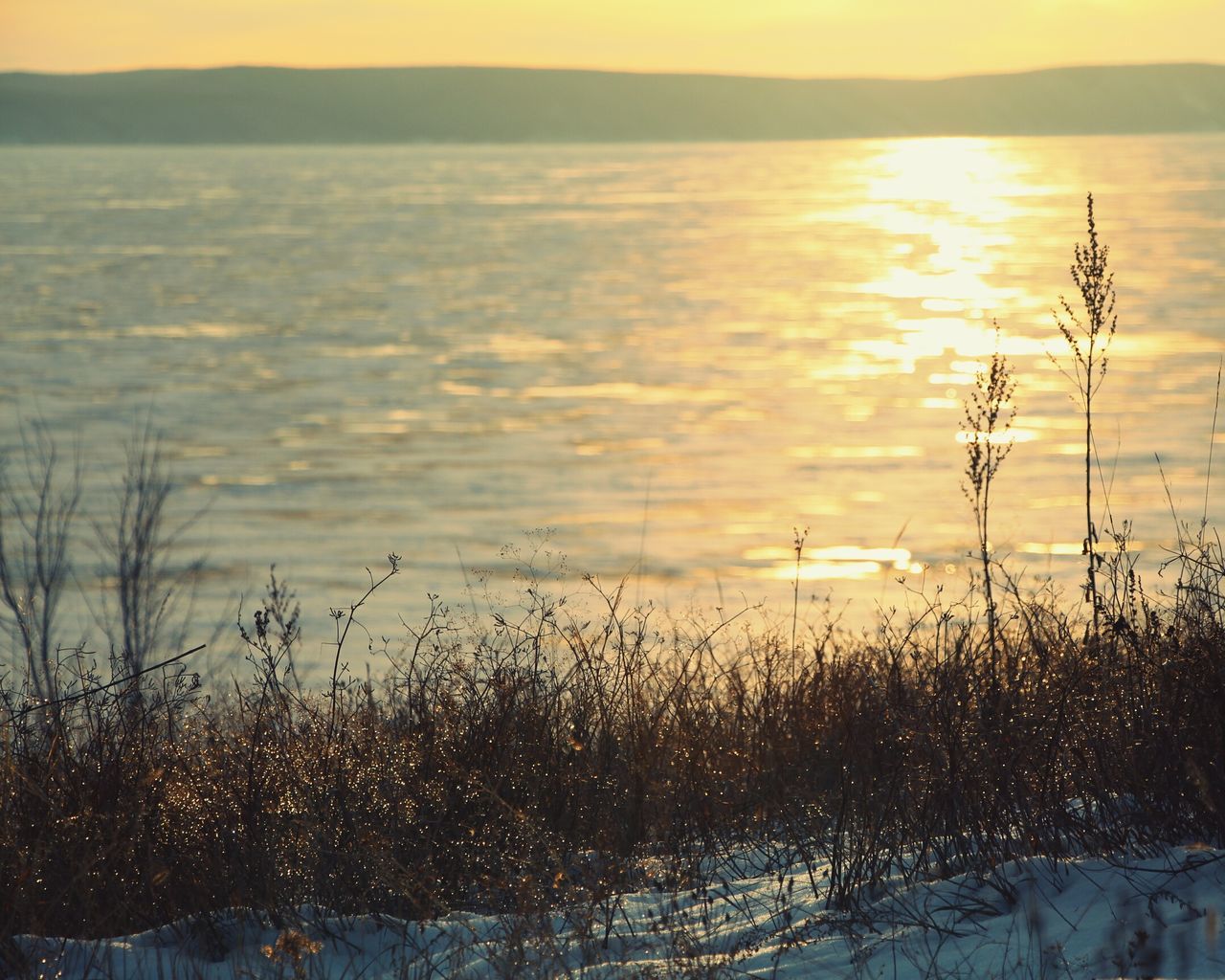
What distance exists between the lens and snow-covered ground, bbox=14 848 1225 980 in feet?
11.0

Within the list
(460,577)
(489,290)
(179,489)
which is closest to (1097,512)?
(460,577)

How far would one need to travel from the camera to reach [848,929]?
3.66 m

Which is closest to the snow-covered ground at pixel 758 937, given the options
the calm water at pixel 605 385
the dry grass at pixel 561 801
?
the dry grass at pixel 561 801

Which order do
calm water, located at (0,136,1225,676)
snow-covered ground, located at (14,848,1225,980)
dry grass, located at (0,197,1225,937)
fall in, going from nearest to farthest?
snow-covered ground, located at (14,848,1225,980) < dry grass, located at (0,197,1225,937) < calm water, located at (0,136,1225,676)

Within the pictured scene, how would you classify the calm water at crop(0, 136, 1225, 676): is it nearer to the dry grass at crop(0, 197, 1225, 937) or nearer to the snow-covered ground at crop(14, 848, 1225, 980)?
the dry grass at crop(0, 197, 1225, 937)

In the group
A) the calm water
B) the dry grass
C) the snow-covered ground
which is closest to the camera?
the snow-covered ground

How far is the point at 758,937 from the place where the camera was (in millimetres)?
3699

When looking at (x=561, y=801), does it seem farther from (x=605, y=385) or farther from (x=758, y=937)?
(x=605, y=385)

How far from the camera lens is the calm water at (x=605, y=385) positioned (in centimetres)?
2545

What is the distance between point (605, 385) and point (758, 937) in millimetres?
39897

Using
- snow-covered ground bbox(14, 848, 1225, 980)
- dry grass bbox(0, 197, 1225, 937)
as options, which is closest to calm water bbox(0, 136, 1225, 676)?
dry grass bbox(0, 197, 1225, 937)

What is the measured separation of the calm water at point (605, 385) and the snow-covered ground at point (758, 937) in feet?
24.8

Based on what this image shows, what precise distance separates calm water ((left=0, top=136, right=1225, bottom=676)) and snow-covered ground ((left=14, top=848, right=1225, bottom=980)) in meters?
7.56

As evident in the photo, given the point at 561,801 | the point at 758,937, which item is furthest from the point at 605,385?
the point at 758,937
